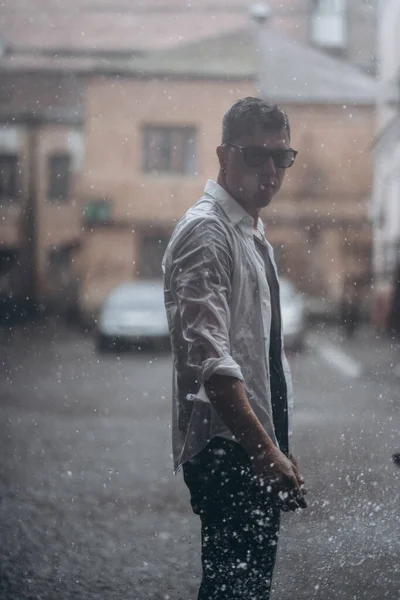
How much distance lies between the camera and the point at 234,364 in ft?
6.15

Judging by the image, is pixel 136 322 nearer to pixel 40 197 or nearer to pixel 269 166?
pixel 269 166

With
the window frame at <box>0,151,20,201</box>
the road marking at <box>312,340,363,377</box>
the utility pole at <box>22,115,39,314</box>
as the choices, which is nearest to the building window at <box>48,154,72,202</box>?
the utility pole at <box>22,115,39,314</box>

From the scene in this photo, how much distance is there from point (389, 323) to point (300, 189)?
789cm

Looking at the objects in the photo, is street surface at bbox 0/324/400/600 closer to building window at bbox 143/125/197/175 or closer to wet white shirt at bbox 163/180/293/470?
wet white shirt at bbox 163/180/293/470

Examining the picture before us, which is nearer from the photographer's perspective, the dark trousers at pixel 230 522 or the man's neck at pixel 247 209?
the dark trousers at pixel 230 522

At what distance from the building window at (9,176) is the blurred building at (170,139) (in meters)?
0.16

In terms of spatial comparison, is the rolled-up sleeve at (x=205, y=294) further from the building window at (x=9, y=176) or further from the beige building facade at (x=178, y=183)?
the building window at (x=9, y=176)

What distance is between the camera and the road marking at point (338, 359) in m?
10.0

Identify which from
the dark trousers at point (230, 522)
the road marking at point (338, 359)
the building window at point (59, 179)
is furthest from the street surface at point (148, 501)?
the building window at point (59, 179)

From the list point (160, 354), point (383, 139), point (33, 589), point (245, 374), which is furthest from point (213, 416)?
point (383, 139)

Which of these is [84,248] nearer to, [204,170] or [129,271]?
[129,271]

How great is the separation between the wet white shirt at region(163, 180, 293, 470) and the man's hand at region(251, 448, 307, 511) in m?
0.13

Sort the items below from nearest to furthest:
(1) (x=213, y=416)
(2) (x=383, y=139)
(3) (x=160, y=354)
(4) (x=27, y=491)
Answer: (1) (x=213, y=416) → (4) (x=27, y=491) → (3) (x=160, y=354) → (2) (x=383, y=139)

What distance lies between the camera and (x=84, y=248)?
22.1m
